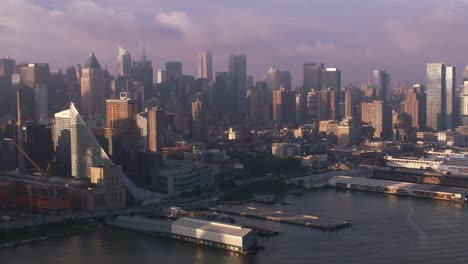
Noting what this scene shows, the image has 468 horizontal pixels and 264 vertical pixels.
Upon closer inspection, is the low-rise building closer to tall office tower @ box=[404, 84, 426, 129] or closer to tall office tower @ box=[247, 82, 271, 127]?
tall office tower @ box=[247, 82, 271, 127]

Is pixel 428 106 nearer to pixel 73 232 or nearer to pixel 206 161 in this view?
pixel 206 161

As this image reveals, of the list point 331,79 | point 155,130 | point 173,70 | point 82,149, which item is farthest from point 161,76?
point 82,149

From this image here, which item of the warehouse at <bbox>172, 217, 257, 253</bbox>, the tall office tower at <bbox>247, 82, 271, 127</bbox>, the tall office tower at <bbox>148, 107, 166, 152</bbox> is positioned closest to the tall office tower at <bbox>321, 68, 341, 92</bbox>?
the tall office tower at <bbox>247, 82, 271, 127</bbox>

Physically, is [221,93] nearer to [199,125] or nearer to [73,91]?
[73,91]

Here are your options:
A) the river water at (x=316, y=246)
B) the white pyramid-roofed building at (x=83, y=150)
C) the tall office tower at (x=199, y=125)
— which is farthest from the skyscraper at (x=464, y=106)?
the white pyramid-roofed building at (x=83, y=150)

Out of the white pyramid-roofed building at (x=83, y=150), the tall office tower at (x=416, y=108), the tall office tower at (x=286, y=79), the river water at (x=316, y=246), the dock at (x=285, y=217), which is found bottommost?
the river water at (x=316, y=246)

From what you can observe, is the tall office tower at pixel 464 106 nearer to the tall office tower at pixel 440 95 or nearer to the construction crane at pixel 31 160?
the tall office tower at pixel 440 95
